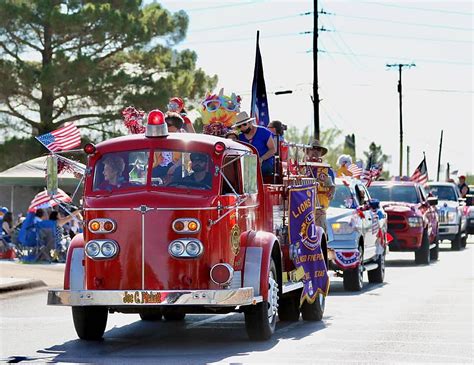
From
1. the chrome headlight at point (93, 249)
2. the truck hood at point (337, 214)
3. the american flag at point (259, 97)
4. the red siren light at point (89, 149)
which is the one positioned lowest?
the chrome headlight at point (93, 249)

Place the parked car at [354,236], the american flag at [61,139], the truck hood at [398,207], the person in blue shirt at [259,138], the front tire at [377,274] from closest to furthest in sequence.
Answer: the person in blue shirt at [259,138], the american flag at [61,139], the parked car at [354,236], the front tire at [377,274], the truck hood at [398,207]

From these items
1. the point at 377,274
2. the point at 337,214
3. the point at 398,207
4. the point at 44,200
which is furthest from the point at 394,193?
the point at 44,200

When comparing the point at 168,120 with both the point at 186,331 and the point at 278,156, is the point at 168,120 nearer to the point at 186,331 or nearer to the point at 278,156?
the point at 278,156

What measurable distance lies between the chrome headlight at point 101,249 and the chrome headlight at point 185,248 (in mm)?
585

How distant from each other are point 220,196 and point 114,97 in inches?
1407

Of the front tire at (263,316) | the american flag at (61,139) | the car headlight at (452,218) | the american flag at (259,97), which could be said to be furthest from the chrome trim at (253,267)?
the car headlight at (452,218)

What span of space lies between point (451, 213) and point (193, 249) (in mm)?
25634

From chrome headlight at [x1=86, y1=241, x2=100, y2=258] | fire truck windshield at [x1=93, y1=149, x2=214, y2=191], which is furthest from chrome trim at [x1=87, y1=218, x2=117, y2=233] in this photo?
fire truck windshield at [x1=93, y1=149, x2=214, y2=191]

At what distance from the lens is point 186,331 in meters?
14.2

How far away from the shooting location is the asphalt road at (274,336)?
459 inches

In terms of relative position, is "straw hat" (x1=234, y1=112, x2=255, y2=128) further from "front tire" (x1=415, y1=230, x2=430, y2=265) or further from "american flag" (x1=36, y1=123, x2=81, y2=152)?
"front tire" (x1=415, y1=230, x2=430, y2=265)

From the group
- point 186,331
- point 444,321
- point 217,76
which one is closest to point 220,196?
point 186,331

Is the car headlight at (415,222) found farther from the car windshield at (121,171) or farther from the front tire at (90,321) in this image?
the car windshield at (121,171)

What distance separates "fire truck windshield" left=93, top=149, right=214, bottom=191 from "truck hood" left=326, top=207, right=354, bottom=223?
8098mm
